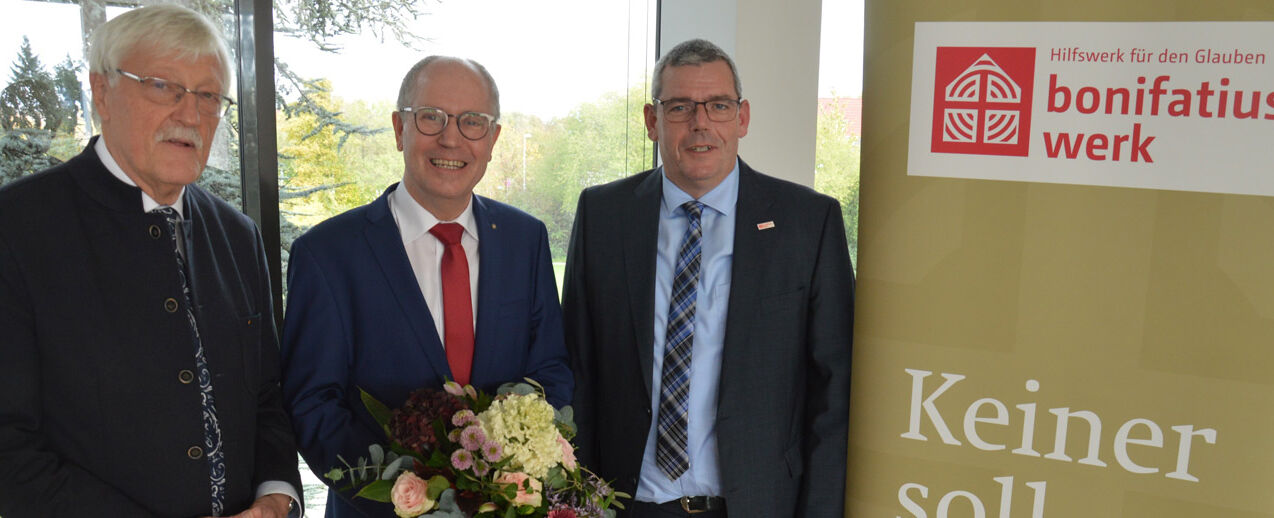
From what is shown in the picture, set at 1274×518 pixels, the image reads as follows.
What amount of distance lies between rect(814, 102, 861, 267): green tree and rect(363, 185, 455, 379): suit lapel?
2.85 meters

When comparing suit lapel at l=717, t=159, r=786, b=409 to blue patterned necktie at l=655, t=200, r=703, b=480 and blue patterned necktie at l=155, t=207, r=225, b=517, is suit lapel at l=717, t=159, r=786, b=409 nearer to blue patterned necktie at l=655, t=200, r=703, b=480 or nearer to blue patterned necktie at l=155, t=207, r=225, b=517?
blue patterned necktie at l=655, t=200, r=703, b=480

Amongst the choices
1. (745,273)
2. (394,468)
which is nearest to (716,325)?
(745,273)

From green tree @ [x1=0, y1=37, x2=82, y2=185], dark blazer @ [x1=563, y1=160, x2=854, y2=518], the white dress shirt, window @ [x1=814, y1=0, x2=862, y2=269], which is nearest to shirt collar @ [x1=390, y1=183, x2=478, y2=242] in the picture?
the white dress shirt

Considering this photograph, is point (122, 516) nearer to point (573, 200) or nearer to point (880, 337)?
point (880, 337)

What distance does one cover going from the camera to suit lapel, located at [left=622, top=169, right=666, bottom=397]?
220cm

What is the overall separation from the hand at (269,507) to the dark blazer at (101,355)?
5 centimetres

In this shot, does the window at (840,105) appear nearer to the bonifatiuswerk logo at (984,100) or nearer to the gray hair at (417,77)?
the gray hair at (417,77)

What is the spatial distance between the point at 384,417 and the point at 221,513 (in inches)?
16.5

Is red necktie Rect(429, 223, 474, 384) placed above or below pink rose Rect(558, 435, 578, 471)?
above

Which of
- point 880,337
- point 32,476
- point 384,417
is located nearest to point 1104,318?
point 880,337

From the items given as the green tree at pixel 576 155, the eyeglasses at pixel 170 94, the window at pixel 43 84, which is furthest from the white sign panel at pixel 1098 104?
the green tree at pixel 576 155

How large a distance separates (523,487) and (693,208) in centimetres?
93

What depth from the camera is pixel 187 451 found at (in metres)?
1.77

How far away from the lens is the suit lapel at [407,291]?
6.65 ft
